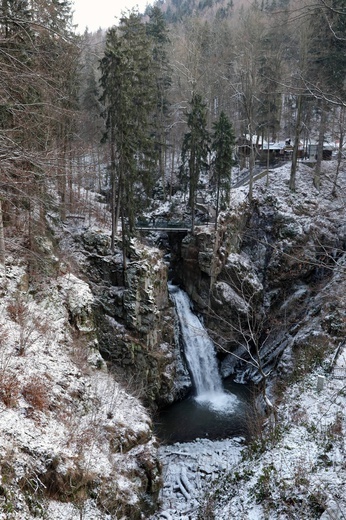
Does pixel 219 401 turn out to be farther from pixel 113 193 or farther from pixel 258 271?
pixel 113 193

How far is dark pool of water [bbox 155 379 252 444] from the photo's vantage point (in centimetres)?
1598

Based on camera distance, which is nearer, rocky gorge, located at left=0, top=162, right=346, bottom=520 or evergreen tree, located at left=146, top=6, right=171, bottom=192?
rocky gorge, located at left=0, top=162, right=346, bottom=520

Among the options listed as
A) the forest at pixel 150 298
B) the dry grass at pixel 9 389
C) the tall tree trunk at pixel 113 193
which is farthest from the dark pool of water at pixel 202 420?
the dry grass at pixel 9 389

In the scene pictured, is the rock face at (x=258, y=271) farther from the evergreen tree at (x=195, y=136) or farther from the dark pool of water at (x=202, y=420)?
the evergreen tree at (x=195, y=136)

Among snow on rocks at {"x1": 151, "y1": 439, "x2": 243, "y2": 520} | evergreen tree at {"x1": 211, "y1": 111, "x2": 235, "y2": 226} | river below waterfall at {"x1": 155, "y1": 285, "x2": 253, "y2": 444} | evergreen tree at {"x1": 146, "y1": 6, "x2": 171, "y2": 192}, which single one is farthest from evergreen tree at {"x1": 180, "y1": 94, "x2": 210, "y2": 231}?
snow on rocks at {"x1": 151, "y1": 439, "x2": 243, "y2": 520}

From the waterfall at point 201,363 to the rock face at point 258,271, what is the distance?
872 mm

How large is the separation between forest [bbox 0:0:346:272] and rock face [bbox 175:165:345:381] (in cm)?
236

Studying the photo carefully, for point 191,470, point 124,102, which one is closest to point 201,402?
point 191,470

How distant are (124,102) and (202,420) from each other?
1587 cm

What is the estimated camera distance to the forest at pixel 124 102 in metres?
5.19

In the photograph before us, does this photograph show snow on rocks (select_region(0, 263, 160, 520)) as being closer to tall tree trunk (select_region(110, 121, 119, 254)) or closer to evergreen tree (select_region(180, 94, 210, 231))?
tall tree trunk (select_region(110, 121, 119, 254))

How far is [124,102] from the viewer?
16656mm

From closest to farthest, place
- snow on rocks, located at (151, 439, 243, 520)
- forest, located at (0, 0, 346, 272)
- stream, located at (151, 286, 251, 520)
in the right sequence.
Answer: forest, located at (0, 0, 346, 272)
snow on rocks, located at (151, 439, 243, 520)
stream, located at (151, 286, 251, 520)

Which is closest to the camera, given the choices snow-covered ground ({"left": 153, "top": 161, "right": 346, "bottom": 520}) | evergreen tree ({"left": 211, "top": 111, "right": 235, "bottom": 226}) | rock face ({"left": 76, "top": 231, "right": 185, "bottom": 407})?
snow-covered ground ({"left": 153, "top": 161, "right": 346, "bottom": 520})
